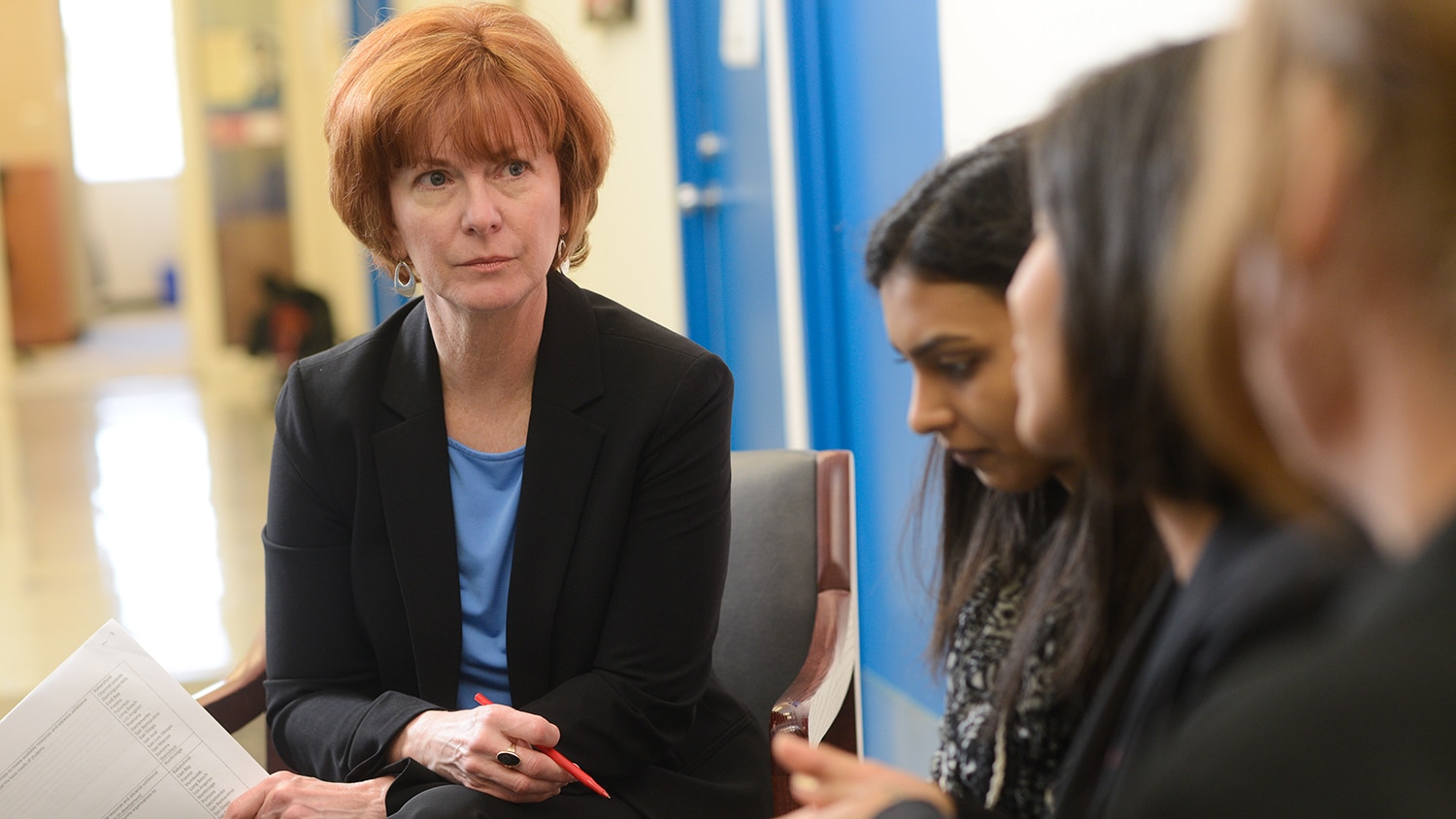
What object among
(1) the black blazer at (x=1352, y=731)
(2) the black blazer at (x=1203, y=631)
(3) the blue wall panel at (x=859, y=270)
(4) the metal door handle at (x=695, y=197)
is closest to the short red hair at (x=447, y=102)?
(2) the black blazer at (x=1203, y=631)

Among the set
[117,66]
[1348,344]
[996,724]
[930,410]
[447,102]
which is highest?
[117,66]

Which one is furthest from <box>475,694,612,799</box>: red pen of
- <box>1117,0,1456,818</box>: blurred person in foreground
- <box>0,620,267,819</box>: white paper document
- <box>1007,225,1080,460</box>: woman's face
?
<box>1117,0,1456,818</box>: blurred person in foreground

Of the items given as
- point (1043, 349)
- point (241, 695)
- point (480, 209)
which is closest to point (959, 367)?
point (1043, 349)

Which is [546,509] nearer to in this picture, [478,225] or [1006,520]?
[478,225]

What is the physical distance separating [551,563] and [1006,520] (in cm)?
55

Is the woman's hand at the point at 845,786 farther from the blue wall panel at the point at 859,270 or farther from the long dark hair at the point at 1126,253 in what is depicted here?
the blue wall panel at the point at 859,270

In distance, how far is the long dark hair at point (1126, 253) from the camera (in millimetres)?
710

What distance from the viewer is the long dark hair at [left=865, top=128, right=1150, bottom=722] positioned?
3.41 feet

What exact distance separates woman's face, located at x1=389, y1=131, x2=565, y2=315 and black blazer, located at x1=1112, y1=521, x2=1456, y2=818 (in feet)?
3.75

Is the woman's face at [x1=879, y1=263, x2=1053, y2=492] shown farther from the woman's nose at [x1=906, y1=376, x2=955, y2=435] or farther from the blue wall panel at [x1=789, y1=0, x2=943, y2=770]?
the blue wall panel at [x1=789, y1=0, x2=943, y2=770]

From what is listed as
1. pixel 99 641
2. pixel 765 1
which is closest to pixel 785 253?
pixel 765 1

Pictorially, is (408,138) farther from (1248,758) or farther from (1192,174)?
(1248,758)

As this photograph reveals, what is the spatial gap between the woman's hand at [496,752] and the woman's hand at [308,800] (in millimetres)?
76

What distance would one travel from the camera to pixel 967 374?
1113 mm
